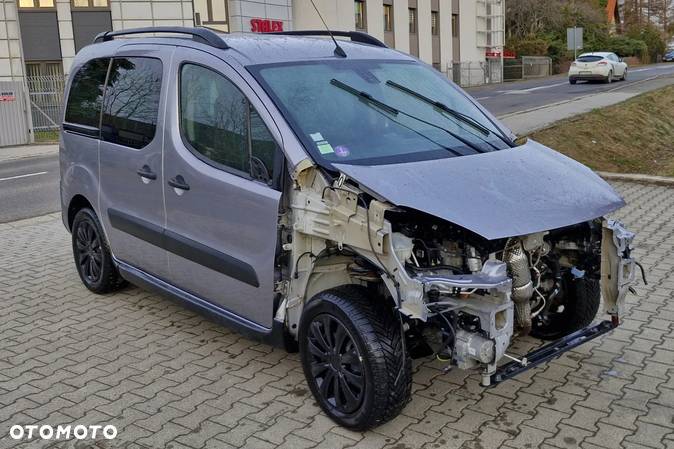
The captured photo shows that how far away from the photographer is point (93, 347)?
201 inches

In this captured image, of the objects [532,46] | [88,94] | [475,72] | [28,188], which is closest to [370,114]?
[88,94]

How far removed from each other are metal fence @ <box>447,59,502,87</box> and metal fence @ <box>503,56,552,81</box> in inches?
60.2

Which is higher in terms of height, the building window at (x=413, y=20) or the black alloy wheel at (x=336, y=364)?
the building window at (x=413, y=20)

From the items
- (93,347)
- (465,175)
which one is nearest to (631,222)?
(465,175)

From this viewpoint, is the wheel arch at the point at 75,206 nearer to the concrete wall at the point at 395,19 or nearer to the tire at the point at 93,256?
the tire at the point at 93,256

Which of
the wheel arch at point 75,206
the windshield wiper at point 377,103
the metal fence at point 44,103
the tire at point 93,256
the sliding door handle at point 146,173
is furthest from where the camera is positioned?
the metal fence at point 44,103

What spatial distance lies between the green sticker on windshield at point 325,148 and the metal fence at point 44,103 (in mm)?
22423

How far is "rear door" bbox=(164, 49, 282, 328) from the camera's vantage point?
4.12 metres

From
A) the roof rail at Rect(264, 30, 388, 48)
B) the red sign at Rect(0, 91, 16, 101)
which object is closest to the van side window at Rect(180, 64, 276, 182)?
the roof rail at Rect(264, 30, 388, 48)

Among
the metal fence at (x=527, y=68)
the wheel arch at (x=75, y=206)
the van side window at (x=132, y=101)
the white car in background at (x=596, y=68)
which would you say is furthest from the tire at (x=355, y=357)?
the metal fence at (x=527, y=68)

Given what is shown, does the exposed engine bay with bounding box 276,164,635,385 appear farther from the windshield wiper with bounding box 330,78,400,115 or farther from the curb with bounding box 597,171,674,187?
the curb with bounding box 597,171,674,187

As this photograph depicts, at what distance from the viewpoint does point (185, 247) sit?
4.70 meters

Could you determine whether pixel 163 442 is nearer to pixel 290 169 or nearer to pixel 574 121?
pixel 290 169

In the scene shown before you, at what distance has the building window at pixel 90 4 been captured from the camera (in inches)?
1154
